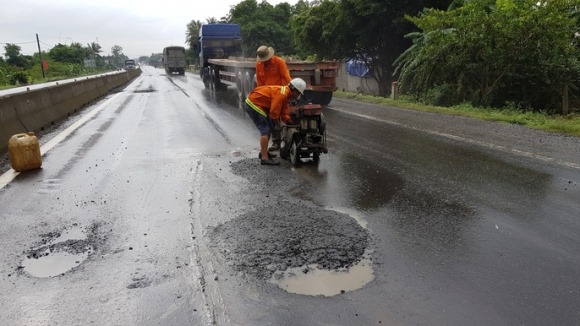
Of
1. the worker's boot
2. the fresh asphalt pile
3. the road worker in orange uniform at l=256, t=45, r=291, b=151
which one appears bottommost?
the fresh asphalt pile

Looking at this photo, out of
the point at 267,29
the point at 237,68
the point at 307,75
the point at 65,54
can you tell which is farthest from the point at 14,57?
the point at 307,75

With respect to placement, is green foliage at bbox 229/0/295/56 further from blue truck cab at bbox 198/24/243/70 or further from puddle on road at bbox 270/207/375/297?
puddle on road at bbox 270/207/375/297

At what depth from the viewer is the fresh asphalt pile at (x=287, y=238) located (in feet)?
11.7

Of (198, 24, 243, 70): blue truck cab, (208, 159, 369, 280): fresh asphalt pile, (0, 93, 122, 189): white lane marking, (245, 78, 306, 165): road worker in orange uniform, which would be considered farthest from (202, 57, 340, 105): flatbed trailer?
(208, 159, 369, 280): fresh asphalt pile

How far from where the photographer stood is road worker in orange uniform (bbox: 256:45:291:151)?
24.6ft

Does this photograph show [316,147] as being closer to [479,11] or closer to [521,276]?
[521,276]

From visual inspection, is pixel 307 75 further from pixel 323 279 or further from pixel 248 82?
pixel 323 279

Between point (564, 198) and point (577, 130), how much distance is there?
4971 mm

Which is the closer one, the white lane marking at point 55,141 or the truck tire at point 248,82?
the white lane marking at point 55,141

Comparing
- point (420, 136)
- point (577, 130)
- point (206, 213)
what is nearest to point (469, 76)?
point (577, 130)

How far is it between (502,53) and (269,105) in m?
9.48

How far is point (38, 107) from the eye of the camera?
38.4 feet

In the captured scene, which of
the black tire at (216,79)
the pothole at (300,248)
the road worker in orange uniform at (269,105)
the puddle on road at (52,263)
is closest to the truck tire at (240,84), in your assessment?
the black tire at (216,79)

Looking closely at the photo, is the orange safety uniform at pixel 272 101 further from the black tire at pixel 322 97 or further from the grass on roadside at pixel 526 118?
the black tire at pixel 322 97
